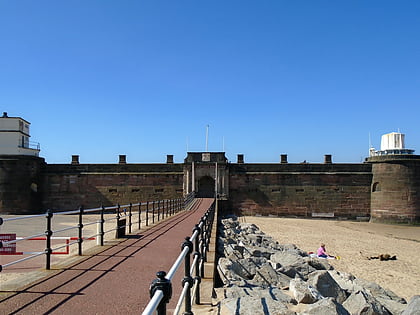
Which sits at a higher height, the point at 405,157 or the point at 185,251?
the point at 405,157

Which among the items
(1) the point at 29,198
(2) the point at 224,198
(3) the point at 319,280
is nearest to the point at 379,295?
(3) the point at 319,280

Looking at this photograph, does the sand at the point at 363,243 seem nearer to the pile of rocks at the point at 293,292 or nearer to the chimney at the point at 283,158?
the pile of rocks at the point at 293,292

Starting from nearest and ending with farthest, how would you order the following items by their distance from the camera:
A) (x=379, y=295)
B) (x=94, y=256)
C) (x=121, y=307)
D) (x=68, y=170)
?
1. (x=121, y=307)
2. (x=94, y=256)
3. (x=379, y=295)
4. (x=68, y=170)

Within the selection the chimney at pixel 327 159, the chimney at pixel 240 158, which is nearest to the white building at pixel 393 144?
the chimney at pixel 327 159

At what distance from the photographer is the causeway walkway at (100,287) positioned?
4.04 meters

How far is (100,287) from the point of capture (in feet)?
15.7

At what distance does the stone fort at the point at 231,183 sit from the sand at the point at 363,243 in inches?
57.1

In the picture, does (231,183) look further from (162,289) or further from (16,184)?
(162,289)

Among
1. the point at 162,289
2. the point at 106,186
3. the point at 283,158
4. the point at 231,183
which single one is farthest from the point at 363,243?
the point at 106,186

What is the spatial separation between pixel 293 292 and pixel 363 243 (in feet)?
43.5

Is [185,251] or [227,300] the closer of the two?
[185,251]

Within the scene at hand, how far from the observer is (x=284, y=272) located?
8.93 metres

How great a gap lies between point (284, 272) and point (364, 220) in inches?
804

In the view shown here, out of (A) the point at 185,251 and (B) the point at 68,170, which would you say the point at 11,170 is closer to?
(B) the point at 68,170
